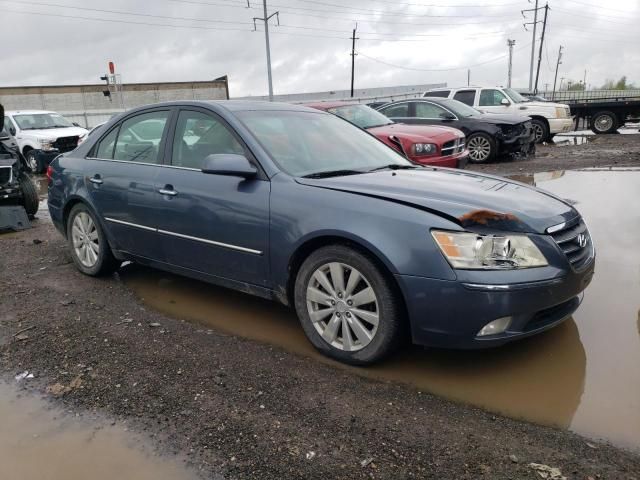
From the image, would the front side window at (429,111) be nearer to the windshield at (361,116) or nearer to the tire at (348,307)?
the windshield at (361,116)

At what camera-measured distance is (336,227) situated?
124 inches

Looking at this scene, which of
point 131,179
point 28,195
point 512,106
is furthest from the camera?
point 512,106

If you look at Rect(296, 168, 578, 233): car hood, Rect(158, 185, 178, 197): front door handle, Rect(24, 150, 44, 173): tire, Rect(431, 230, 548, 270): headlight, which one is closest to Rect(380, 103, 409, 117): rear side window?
Rect(24, 150, 44, 173): tire

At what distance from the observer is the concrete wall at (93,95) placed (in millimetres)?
40094

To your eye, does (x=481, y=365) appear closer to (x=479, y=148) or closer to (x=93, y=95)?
(x=479, y=148)

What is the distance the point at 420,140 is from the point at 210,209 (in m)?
5.86

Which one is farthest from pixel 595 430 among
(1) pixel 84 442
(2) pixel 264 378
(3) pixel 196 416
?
(1) pixel 84 442

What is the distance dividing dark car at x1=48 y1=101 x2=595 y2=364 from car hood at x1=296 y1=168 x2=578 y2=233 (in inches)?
0.5

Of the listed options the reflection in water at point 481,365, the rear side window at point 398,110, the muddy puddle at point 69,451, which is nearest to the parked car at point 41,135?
the rear side window at point 398,110

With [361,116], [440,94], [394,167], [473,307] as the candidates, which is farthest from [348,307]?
[440,94]

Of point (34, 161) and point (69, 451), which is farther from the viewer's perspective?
point (34, 161)

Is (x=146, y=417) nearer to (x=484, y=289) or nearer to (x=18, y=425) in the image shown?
(x=18, y=425)

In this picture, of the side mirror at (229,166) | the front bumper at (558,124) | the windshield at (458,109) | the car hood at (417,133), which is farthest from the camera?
the front bumper at (558,124)

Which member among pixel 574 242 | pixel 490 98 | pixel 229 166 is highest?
pixel 490 98
